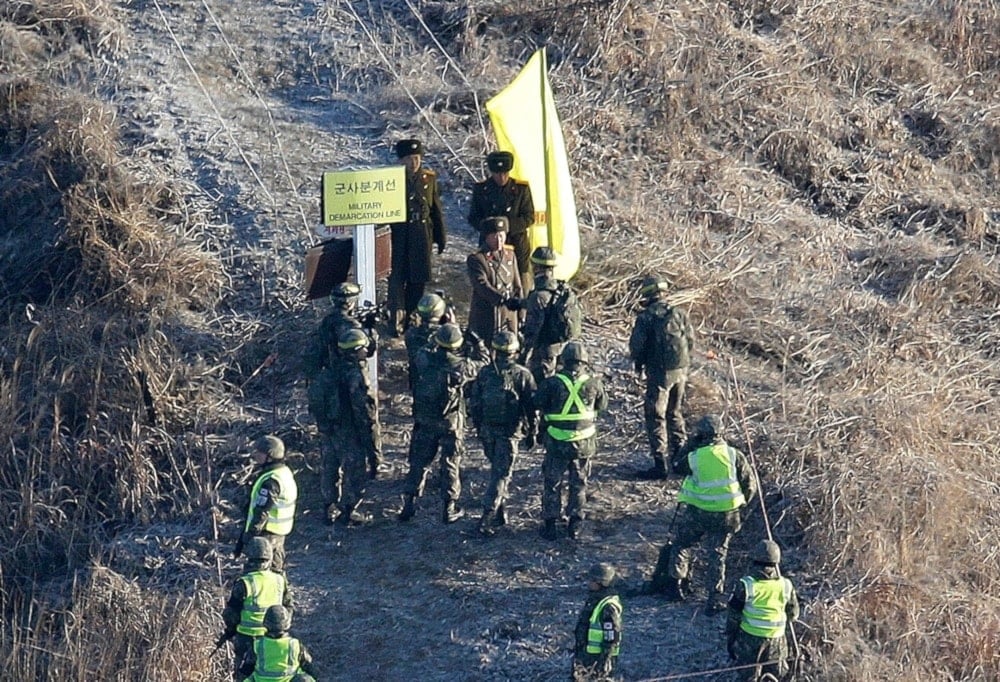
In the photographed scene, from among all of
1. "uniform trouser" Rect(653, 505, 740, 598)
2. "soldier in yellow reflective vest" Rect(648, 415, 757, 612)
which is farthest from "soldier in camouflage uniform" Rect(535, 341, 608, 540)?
"uniform trouser" Rect(653, 505, 740, 598)

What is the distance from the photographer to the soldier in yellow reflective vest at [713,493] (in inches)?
415

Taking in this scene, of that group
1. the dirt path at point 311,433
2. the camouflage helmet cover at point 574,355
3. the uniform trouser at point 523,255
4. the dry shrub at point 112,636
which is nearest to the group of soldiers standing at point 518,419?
the camouflage helmet cover at point 574,355

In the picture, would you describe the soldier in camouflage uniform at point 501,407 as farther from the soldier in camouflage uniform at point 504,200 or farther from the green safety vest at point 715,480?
the soldier in camouflage uniform at point 504,200

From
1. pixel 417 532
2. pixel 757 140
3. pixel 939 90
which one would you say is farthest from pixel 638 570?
pixel 939 90

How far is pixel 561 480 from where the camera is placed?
37.9ft

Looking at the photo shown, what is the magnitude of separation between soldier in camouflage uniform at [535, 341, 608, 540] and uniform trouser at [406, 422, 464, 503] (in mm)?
725

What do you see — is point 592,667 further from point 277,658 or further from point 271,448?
point 271,448

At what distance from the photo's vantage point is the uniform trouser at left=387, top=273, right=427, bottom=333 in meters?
13.6

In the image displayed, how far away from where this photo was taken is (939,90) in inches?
739

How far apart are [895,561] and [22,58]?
445 inches

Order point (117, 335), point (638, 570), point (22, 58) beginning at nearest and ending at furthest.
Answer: point (638, 570) → point (117, 335) → point (22, 58)

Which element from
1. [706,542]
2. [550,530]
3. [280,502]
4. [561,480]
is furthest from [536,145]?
[280,502]

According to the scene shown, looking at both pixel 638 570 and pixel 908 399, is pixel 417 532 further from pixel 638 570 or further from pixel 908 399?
pixel 908 399

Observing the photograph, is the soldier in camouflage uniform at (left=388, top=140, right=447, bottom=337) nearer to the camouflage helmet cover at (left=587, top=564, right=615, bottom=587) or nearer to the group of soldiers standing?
the group of soldiers standing
